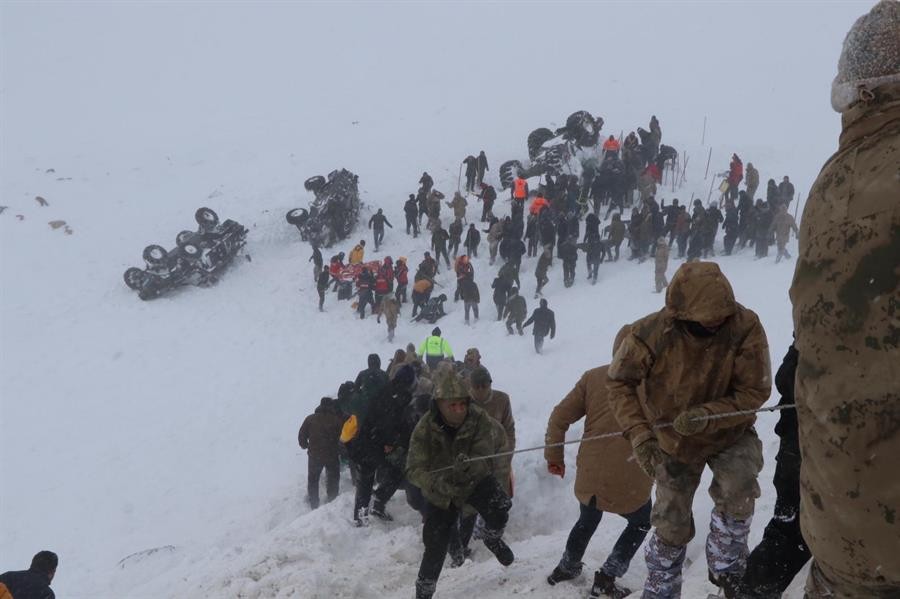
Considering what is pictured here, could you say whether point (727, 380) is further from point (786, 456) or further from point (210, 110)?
point (210, 110)

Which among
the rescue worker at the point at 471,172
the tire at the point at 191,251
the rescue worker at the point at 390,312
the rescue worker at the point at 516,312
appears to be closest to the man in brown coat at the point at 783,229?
the rescue worker at the point at 516,312

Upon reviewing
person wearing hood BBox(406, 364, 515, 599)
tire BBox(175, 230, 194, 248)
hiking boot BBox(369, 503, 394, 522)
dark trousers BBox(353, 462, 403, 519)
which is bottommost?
hiking boot BBox(369, 503, 394, 522)

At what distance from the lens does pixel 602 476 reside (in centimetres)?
407

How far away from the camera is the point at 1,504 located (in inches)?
413

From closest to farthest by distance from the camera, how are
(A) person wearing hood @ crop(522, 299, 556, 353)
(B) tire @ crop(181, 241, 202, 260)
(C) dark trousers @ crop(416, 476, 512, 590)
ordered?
(C) dark trousers @ crop(416, 476, 512, 590)
(A) person wearing hood @ crop(522, 299, 556, 353)
(B) tire @ crop(181, 241, 202, 260)

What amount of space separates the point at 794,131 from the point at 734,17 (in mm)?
18616

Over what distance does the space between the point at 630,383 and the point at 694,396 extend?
10.4 inches

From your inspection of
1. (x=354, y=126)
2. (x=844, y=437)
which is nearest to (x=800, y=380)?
(x=844, y=437)

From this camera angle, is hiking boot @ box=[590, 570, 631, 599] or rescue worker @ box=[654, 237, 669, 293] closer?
hiking boot @ box=[590, 570, 631, 599]

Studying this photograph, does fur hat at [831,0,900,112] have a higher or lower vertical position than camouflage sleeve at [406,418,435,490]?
higher

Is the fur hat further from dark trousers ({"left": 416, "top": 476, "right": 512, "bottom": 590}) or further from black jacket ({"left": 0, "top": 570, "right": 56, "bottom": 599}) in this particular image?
black jacket ({"left": 0, "top": 570, "right": 56, "bottom": 599})

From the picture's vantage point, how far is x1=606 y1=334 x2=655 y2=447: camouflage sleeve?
2900 millimetres

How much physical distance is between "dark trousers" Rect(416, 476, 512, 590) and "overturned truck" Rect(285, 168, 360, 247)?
51.8ft

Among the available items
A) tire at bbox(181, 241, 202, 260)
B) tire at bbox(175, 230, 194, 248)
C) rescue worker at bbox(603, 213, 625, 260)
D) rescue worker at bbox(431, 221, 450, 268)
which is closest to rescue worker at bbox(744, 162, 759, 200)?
rescue worker at bbox(603, 213, 625, 260)
